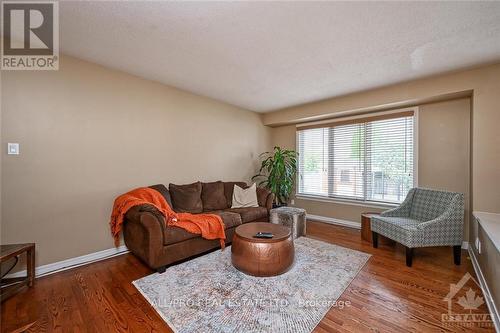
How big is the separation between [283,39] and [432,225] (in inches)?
107

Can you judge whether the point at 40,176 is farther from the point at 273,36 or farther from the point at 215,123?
the point at 273,36

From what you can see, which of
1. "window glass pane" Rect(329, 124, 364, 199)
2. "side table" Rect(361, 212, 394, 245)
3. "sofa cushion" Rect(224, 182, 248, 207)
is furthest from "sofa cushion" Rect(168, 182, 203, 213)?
"window glass pane" Rect(329, 124, 364, 199)

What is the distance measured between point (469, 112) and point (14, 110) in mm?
5661

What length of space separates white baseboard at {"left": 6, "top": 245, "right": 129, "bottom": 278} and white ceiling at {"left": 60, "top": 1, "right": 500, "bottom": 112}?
8.00ft

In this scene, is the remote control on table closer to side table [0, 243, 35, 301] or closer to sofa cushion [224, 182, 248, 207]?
sofa cushion [224, 182, 248, 207]

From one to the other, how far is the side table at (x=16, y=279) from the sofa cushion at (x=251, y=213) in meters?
2.28

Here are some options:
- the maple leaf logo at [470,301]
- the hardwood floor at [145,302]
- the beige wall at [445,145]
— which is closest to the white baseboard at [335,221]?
the beige wall at [445,145]

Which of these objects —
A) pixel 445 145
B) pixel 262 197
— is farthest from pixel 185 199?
pixel 445 145

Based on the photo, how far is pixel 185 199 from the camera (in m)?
3.27

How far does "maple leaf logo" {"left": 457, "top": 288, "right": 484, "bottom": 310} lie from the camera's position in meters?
1.79

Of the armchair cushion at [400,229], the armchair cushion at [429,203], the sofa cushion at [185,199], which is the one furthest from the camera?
the sofa cushion at [185,199]

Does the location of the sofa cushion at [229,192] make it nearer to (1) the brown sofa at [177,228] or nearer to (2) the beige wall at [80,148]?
(1) the brown sofa at [177,228]


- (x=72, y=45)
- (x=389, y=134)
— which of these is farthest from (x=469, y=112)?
(x=72, y=45)

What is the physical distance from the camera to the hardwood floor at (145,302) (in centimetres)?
158
